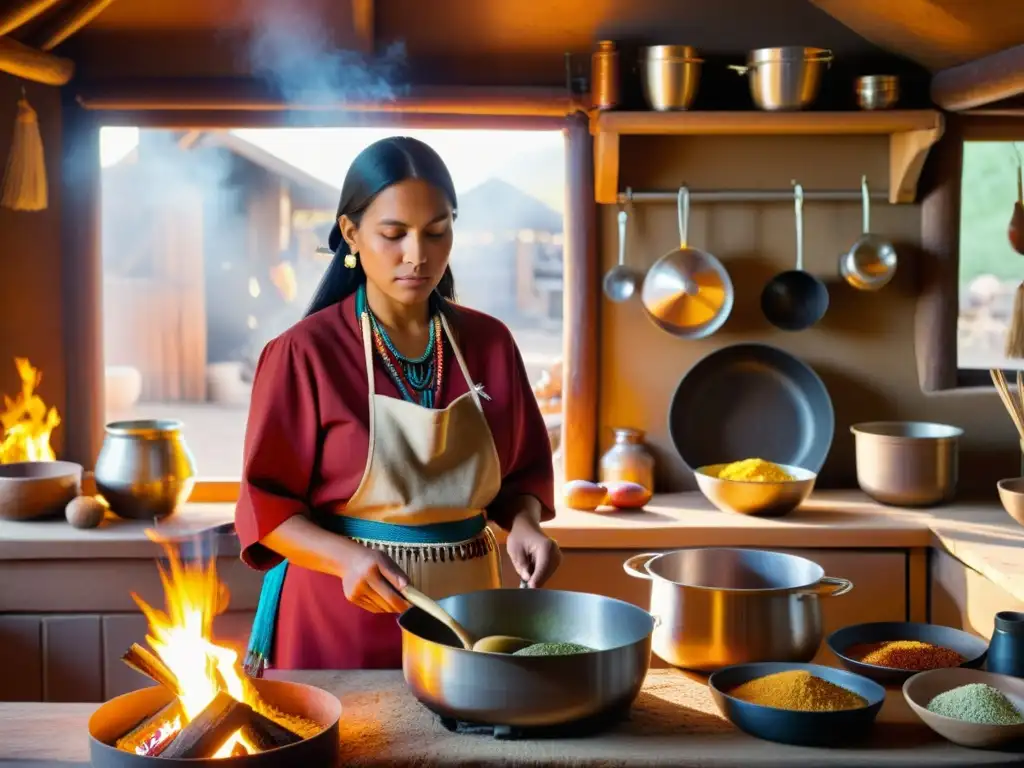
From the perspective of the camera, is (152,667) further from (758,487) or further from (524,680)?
(758,487)

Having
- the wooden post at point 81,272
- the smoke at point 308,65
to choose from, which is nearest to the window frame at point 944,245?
the smoke at point 308,65

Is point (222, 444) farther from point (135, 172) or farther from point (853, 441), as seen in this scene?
point (853, 441)

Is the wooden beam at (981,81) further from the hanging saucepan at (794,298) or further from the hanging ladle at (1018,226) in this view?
the hanging saucepan at (794,298)

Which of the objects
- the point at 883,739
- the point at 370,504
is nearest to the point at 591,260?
the point at 370,504

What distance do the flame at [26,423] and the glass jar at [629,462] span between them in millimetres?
1609

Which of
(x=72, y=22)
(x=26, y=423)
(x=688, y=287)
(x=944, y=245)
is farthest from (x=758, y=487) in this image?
(x=72, y=22)

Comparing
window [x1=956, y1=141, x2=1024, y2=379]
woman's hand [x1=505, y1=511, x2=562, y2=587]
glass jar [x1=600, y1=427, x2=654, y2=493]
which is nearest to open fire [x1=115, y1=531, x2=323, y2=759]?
woman's hand [x1=505, y1=511, x2=562, y2=587]

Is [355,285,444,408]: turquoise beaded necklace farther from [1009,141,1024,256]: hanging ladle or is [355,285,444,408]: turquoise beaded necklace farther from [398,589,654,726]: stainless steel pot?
[1009,141,1024,256]: hanging ladle

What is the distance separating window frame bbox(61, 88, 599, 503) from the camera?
3342 millimetres

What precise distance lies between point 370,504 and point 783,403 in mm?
1931

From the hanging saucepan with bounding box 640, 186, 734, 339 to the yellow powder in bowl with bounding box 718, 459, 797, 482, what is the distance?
1.45 ft

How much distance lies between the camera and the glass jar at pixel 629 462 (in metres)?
3.32

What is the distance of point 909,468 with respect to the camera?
10.3 ft

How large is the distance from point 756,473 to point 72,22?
218 cm
